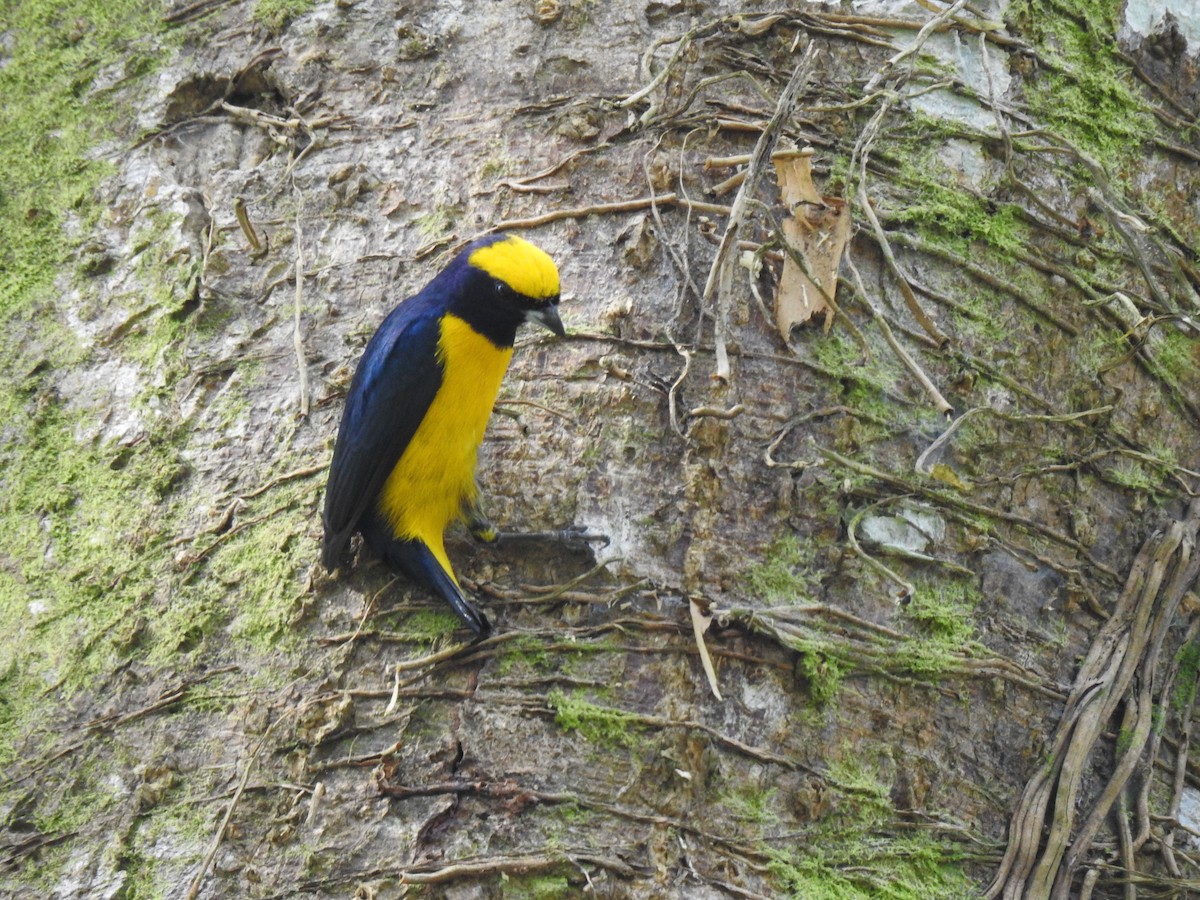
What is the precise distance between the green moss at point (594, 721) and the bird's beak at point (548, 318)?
922 mm

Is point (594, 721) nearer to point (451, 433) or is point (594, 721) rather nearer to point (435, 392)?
point (451, 433)

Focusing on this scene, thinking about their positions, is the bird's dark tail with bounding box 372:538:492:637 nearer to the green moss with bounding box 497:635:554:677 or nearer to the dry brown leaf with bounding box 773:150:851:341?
the green moss with bounding box 497:635:554:677

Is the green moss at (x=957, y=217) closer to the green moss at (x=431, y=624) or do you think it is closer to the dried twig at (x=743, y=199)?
the dried twig at (x=743, y=199)

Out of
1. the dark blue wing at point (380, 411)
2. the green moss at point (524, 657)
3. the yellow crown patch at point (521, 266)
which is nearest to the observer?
the green moss at point (524, 657)

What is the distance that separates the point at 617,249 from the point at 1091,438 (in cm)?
133

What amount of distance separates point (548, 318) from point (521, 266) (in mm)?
141

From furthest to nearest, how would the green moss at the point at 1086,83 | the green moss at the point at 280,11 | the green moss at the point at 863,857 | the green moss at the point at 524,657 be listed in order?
the green moss at the point at 280,11, the green moss at the point at 1086,83, the green moss at the point at 524,657, the green moss at the point at 863,857

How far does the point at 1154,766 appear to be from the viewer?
2764 millimetres

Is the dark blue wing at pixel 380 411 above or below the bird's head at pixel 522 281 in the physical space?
below

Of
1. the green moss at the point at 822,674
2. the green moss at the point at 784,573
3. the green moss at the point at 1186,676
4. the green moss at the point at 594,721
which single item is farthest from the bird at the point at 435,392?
the green moss at the point at 1186,676

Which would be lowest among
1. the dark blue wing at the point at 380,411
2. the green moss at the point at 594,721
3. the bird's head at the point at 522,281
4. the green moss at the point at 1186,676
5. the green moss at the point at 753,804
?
the green moss at the point at 1186,676

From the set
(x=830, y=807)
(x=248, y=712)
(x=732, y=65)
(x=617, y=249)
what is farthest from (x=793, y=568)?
(x=732, y=65)

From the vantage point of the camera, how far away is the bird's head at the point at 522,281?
2.86 m

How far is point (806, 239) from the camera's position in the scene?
2986 millimetres
